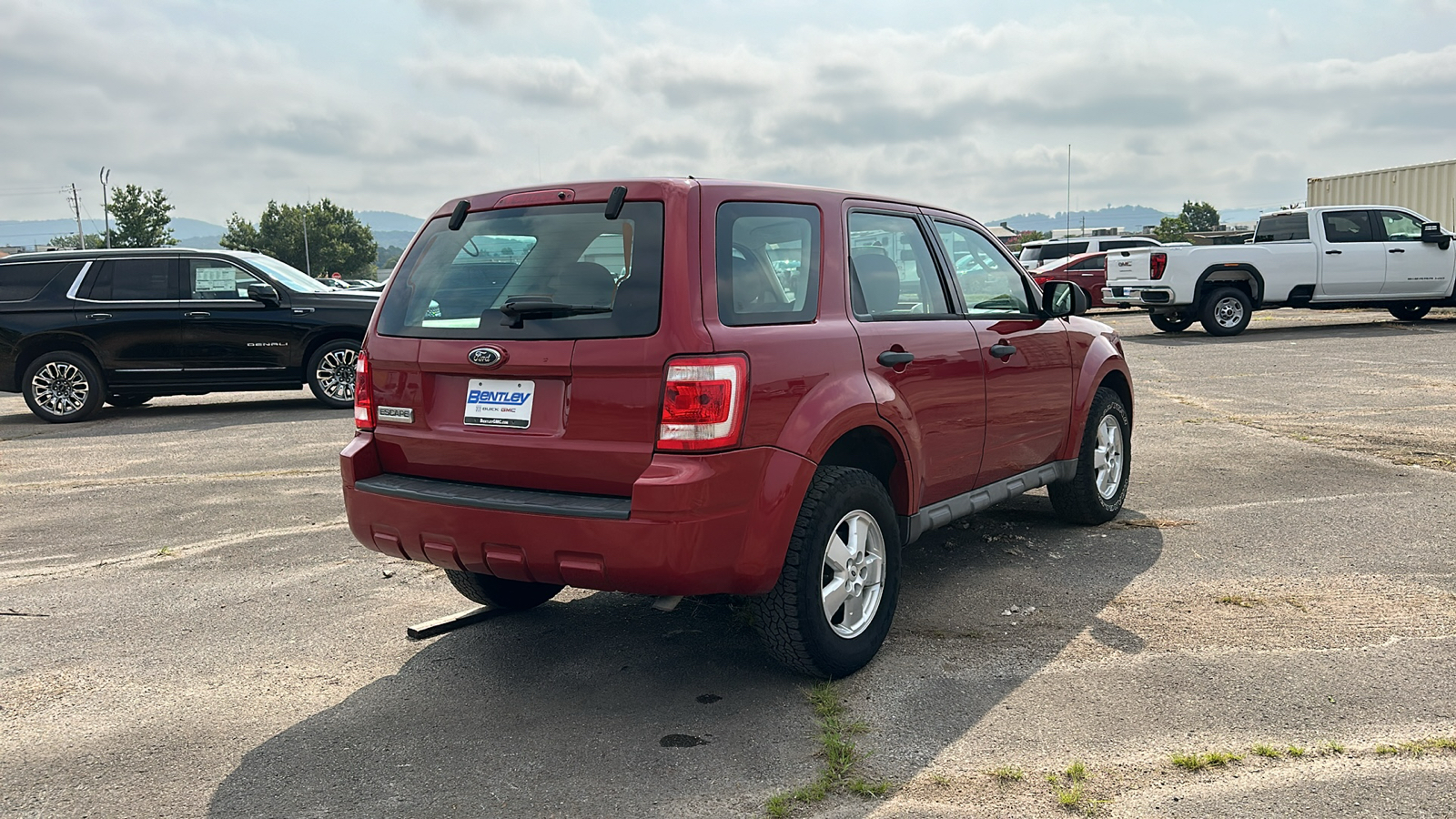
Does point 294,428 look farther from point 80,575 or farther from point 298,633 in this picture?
point 298,633

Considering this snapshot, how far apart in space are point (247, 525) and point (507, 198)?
3.64 meters

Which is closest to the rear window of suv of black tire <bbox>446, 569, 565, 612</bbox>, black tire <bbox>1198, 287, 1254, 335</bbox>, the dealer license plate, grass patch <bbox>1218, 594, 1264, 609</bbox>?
the dealer license plate

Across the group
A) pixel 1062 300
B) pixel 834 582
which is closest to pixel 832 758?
pixel 834 582

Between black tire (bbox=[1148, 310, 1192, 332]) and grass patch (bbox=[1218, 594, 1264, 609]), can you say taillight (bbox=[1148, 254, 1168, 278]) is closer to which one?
black tire (bbox=[1148, 310, 1192, 332])

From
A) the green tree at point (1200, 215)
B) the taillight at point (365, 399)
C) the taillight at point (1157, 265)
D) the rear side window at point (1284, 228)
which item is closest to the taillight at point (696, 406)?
the taillight at point (365, 399)

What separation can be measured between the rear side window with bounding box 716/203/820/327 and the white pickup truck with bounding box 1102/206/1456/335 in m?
15.8

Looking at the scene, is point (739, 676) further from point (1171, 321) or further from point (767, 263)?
point (1171, 321)

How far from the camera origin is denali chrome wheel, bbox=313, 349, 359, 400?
1195 cm

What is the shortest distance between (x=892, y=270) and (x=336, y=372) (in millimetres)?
8949

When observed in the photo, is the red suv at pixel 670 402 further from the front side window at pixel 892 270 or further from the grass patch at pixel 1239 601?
the grass patch at pixel 1239 601

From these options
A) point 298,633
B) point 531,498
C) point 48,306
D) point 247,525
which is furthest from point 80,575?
point 48,306

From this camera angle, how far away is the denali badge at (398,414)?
13.2 feet

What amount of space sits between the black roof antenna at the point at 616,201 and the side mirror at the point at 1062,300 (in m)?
2.58

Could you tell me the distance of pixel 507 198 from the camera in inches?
159
